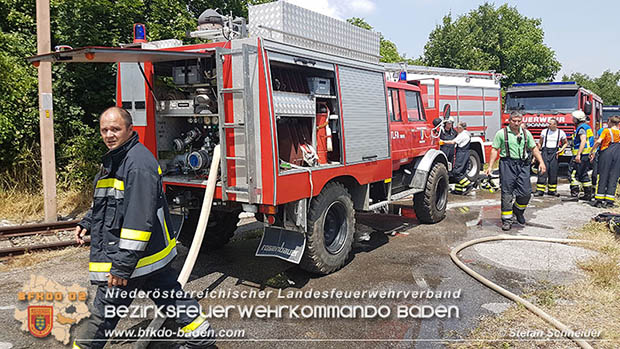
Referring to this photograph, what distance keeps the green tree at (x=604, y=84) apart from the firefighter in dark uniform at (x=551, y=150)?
158 feet

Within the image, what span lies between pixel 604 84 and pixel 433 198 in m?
59.7

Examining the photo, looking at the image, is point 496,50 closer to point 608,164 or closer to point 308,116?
point 608,164

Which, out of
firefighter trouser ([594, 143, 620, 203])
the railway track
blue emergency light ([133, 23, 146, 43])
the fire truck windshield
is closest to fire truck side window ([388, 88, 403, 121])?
blue emergency light ([133, 23, 146, 43])

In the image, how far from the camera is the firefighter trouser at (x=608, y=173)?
8867 mm

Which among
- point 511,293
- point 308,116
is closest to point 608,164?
point 511,293

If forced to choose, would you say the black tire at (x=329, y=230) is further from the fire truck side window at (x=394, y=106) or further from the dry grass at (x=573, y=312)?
the fire truck side window at (x=394, y=106)

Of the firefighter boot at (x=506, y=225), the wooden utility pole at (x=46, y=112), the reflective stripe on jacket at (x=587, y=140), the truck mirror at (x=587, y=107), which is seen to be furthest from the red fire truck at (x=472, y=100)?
the wooden utility pole at (x=46, y=112)

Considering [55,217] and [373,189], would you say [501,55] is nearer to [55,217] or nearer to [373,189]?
[373,189]

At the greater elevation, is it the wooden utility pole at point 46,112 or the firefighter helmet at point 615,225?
the wooden utility pole at point 46,112

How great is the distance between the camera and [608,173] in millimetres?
8930

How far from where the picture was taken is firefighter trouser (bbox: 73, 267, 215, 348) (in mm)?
2867

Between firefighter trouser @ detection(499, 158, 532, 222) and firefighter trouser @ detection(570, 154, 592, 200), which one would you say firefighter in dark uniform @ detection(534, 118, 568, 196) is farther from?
firefighter trouser @ detection(499, 158, 532, 222)

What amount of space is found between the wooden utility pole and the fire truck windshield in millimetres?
12635

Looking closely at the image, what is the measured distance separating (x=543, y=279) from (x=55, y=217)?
747 centimetres
